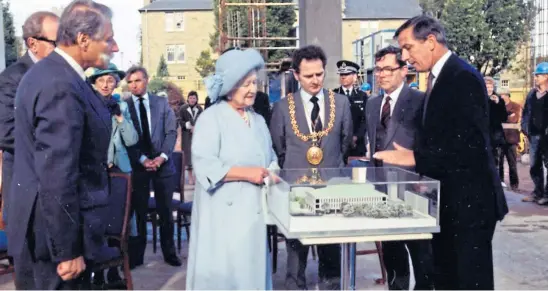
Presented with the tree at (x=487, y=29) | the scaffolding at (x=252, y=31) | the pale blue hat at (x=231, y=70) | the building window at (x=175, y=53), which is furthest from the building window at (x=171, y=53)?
the pale blue hat at (x=231, y=70)

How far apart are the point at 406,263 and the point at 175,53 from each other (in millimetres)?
60313

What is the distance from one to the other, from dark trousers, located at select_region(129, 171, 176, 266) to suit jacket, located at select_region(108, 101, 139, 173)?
0.49ft

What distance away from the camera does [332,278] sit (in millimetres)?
4895

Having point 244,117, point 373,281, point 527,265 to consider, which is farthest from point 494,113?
point 244,117

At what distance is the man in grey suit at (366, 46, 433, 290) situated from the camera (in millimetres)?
4312

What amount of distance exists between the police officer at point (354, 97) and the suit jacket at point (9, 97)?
3560 millimetres

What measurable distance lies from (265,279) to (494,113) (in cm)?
644

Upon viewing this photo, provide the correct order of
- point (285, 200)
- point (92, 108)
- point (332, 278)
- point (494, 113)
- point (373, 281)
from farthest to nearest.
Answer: point (494, 113) < point (373, 281) < point (332, 278) < point (285, 200) < point (92, 108)

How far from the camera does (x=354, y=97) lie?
7.29m

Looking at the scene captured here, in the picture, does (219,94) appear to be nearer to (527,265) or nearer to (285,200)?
(285,200)

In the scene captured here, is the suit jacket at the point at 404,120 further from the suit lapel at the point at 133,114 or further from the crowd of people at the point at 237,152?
the suit lapel at the point at 133,114

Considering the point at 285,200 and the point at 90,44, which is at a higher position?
the point at 90,44

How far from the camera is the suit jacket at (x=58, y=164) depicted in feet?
8.46

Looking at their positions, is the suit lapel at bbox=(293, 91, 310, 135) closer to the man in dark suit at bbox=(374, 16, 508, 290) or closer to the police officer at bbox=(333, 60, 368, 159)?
the man in dark suit at bbox=(374, 16, 508, 290)
